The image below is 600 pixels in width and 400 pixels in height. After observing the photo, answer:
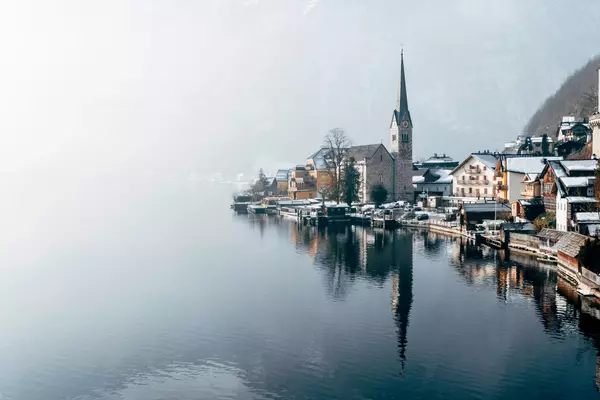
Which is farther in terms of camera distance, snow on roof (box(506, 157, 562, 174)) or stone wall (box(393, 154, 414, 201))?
stone wall (box(393, 154, 414, 201))

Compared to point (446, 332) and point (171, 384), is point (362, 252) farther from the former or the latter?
point (171, 384)

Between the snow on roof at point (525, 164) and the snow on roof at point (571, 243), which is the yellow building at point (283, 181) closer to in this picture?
the snow on roof at point (525, 164)

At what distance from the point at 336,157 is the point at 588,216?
63.1m

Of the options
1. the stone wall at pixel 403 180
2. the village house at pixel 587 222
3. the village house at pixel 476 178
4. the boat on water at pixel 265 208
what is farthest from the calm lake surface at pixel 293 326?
the boat on water at pixel 265 208

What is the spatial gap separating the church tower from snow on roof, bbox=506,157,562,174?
29.9 metres

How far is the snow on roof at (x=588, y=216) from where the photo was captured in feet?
159

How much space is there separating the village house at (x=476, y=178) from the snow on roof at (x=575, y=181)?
34626mm

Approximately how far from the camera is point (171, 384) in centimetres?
2666

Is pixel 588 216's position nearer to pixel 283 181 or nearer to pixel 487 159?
pixel 487 159

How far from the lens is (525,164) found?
256ft

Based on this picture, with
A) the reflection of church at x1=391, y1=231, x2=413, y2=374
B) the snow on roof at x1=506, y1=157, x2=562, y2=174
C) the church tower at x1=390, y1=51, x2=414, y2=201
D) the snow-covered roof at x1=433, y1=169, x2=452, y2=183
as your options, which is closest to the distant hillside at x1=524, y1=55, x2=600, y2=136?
the snow-covered roof at x1=433, y1=169, x2=452, y2=183

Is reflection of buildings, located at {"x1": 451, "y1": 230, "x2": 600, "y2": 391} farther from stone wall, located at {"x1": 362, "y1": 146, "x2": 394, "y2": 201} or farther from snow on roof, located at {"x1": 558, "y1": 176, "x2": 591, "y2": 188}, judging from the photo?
stone wall, located at {"x1": 362, "y1": 146, "x2": 394, "y2": 201}

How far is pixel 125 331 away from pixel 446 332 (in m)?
16.8

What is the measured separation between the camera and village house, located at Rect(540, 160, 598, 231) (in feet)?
168
